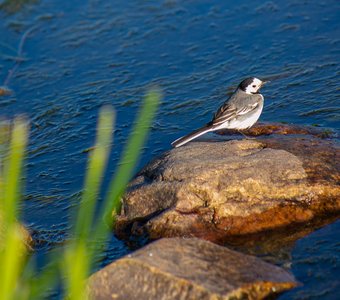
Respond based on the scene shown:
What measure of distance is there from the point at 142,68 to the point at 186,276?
6.94 m

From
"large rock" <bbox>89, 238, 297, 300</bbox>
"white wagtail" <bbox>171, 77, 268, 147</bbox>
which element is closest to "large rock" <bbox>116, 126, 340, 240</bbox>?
"white wagtail" <bbox>171, 77, 268, 147</bbox>

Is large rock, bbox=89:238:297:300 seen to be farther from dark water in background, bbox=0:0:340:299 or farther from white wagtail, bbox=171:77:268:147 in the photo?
white wagtail, bbox=171:77:268:147

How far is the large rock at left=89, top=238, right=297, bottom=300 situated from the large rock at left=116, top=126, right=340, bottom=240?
38.2 inches

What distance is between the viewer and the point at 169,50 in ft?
40.4

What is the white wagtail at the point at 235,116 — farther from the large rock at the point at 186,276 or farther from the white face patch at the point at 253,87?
the large rock at the point at 186,276

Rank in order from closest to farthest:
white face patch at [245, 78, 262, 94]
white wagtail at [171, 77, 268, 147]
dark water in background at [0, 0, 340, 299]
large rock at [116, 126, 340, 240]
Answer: large rock at [116, 126, 340, 240] < white wagtail at [171, 77, 268, 147] < white face patch at [245, 78, 262, 94] < dark water in background at [0, 0, 340, 299]

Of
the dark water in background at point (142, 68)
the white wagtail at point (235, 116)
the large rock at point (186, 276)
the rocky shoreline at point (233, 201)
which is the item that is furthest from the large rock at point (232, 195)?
the large rock at point (186, 276)

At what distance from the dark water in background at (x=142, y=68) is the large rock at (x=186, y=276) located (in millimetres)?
1448

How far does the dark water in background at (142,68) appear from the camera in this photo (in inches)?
371

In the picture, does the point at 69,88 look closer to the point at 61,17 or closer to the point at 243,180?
the point at 61,17

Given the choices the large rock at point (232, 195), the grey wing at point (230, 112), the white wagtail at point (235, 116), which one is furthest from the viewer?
the grey wing at point (230, 112)

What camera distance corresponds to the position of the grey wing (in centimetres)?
859

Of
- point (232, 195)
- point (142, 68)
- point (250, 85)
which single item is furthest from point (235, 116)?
point (142, 68)

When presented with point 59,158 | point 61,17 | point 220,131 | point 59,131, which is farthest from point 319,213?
point 61,17
